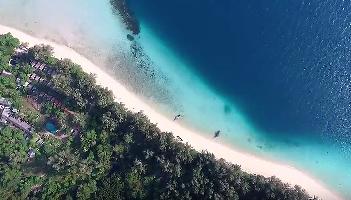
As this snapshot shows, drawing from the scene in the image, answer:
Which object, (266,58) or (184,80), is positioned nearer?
(184,80)

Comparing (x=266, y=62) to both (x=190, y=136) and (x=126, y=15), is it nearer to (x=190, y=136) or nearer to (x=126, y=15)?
(x=190, y=136)

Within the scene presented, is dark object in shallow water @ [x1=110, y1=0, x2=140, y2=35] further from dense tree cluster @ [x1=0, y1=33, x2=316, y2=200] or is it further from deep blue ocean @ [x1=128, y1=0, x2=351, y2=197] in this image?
dense tree cluster @ [x1=0, y1=33, x2=316, y2=200]

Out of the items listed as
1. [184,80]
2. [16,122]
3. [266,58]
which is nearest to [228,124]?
[184,80]

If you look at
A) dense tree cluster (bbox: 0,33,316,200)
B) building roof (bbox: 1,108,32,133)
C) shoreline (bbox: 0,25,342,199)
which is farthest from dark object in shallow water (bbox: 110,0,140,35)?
building roof (bbox: 1,108,32,133)

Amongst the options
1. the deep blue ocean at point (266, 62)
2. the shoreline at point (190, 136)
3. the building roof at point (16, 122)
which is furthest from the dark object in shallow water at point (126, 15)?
the building roof at point (16, 122)

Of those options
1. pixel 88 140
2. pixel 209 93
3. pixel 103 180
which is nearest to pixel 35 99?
pixel 88 140

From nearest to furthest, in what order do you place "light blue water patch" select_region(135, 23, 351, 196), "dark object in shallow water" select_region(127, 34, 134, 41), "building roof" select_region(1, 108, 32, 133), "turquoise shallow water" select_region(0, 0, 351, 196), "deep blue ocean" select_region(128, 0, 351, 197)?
"building roof" select_region(1, 108, 32, 133)
"turquoise shallow water" select_region(0, 0, 351, 196)
"light blue water patch" select_region(135, 23, 351, 196)
"dark object in shallow water" select_region(127, 34, 134, 41)
"deep blue ocean" select_region(128, 0, 351, 197)

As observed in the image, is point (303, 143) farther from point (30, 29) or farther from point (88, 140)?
point (30, 29)
